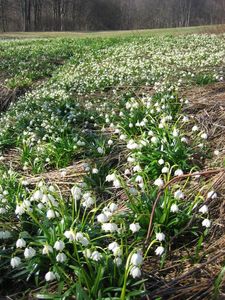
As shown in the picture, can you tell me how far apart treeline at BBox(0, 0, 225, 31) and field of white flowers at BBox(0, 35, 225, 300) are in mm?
57872

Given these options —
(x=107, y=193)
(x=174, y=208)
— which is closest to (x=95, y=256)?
(x=174, y=208)

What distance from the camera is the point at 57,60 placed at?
1440 cm

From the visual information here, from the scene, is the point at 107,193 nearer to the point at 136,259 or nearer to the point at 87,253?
the point at 87,253

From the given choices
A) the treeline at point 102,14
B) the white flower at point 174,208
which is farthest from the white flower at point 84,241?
the treeline at point 102,14

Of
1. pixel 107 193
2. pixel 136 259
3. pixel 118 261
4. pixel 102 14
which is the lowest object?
pixel 107 193

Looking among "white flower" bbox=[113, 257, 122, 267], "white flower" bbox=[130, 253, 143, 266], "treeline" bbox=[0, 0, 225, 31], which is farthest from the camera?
"treeline" bbox=[0, 0, 225, 31]

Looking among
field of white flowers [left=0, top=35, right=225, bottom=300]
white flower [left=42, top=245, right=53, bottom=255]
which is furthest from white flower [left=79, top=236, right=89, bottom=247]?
white flower [left=42, top=245, right=53, bottom=255]

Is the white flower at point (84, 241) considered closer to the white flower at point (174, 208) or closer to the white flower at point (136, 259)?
the white flower at point (136, 259)

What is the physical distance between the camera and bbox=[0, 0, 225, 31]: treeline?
63.1 m

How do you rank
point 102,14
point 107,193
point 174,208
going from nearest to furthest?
point 174,208 → point 107,193 → point 102,14

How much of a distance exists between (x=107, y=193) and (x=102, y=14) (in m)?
70.5

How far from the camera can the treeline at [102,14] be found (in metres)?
63.1

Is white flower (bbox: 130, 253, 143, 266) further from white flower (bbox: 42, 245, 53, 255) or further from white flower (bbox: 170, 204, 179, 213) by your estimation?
white flower (bbox: 170, 204, 179, 213)

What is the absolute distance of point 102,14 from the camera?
6981 centimetres
